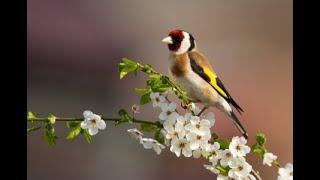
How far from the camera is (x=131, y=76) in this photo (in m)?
4.30

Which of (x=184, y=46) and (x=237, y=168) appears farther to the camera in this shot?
(x=184, y=46)

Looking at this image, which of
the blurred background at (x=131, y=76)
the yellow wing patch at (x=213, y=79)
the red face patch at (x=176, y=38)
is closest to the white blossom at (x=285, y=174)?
the yellow wing patch at (x=213, y=79)

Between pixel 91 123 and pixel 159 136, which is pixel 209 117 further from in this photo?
pixel 91 123

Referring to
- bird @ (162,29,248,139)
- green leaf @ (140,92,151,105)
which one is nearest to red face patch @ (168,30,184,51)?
bird @ (162,29,248,139)

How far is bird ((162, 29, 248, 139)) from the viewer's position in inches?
75.4

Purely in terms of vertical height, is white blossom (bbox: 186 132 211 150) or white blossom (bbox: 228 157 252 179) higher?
white blossom (bbox: 186 132 211 150)

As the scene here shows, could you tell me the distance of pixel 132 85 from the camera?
4457 mm

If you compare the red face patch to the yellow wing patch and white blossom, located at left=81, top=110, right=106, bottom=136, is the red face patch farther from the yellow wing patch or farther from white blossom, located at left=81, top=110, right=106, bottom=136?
white blossom, located at left=81, top=110, right=106, bottom=136

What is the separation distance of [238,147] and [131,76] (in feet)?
9.58

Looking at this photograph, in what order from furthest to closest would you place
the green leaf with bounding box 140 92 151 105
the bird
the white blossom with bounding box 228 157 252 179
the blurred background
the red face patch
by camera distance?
the blurred background → the red face patch → the bird → the green leaf with bounding box 140 92 151 105 → the white blossom with bounding box 228 157 252 179

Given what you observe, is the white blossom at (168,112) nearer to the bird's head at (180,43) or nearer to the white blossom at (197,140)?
the white blossom at (197,140)

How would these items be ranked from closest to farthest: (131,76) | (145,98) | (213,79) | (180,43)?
(145,98)
(213,79)
(180,43)
(131,76)

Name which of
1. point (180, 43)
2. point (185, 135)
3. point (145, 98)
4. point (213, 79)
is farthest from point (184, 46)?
point (185, 135)
